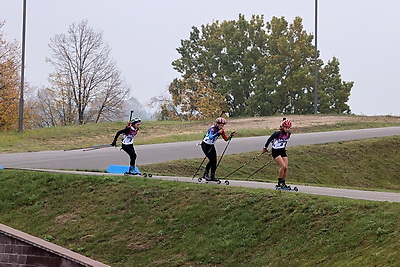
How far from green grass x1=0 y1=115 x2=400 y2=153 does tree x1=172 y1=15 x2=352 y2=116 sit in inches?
621

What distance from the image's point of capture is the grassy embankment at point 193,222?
38.1 feet

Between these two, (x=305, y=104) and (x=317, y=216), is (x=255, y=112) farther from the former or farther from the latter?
(x=317, y=216)

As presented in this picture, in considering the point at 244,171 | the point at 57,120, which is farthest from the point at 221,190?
the point at 57,120

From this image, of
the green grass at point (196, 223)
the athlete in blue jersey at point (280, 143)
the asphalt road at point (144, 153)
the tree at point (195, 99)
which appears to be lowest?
the green grass at point (196, 223)

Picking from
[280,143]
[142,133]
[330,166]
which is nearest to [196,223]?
[280,143]

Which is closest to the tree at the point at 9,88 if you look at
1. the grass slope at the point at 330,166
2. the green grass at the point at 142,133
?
the green grass at the point at 142,133

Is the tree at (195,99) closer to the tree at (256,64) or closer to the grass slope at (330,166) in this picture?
the tree at (256,64)

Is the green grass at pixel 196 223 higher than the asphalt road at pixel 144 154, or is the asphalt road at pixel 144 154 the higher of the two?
the asphalt road at pixel 144 154

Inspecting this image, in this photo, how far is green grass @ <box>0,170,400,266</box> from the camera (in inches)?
456

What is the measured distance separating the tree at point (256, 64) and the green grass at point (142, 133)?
15768 millimetres

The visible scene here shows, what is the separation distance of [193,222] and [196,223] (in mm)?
99

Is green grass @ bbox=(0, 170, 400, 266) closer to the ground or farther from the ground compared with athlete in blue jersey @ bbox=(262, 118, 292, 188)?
closer to the ground

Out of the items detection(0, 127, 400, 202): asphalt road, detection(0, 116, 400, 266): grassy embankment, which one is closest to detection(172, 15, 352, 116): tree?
detection(0, 127, 400, 202): asphalt road

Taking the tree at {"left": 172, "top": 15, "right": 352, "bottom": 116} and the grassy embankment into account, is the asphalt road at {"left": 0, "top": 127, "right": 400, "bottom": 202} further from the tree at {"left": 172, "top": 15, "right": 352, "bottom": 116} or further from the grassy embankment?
the tree at {"left": 172, "top": 15, "right": 352, "bottom": 116}
